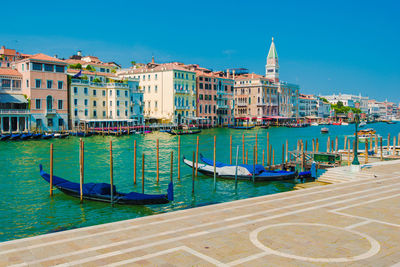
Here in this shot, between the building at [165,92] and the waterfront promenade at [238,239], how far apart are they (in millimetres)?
50348

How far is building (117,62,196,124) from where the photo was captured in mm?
60000

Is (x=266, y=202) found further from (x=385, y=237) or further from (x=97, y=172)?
(x=97, y=172)

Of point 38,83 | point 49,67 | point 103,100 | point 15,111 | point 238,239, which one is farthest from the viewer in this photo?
point 103,100

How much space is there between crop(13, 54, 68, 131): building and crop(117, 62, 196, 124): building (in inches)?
611

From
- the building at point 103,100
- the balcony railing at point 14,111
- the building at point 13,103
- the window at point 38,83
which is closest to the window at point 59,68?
the building at point 103,100

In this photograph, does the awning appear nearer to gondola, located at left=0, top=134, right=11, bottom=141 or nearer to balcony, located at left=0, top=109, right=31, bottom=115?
balcony, located at left=0, top=109, right=31, bottom=115

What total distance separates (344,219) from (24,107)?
4229 centimetres

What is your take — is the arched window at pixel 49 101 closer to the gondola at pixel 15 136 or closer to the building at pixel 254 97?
the gondola at pixel 15 136

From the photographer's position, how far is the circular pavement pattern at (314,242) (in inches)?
261

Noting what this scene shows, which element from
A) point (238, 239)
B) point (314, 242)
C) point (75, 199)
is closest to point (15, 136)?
point (75, 199)

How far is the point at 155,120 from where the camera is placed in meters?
60.1

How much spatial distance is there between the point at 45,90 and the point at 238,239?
4198 centimetres

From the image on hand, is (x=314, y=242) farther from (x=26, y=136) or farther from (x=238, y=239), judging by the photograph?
(x=26, y=136)

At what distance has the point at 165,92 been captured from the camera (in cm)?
6034
